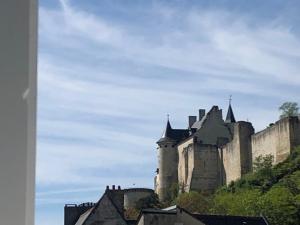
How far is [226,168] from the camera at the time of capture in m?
47.9

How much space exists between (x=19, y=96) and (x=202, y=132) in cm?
5197

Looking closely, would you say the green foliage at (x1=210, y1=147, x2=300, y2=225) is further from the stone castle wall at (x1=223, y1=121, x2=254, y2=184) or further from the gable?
the gable

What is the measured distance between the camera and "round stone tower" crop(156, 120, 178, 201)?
52906 mm

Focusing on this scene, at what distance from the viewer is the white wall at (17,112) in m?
1.29

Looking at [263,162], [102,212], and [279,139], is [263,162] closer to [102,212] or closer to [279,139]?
[279,139]

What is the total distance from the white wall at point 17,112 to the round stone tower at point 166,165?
50709 millimetres

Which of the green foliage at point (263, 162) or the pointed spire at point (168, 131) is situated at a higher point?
the pointed spire at point (168, 131)

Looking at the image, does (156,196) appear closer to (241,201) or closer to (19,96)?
(241,201)

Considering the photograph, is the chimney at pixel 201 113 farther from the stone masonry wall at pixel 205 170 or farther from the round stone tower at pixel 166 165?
the stone masonry wall at pixel 205 170

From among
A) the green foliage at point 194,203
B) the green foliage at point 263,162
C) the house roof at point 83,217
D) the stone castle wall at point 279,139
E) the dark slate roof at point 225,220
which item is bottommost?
the dark slate roof at point 225,220

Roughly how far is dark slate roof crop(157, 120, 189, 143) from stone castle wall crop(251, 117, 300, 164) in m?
12.7

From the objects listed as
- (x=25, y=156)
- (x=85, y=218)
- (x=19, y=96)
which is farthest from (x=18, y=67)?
(x=85, y=218)

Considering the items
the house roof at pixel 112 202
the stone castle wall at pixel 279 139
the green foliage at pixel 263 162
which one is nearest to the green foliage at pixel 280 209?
the stone castle wall at pixel 279 139

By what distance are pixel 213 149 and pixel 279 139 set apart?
10.6 metres
